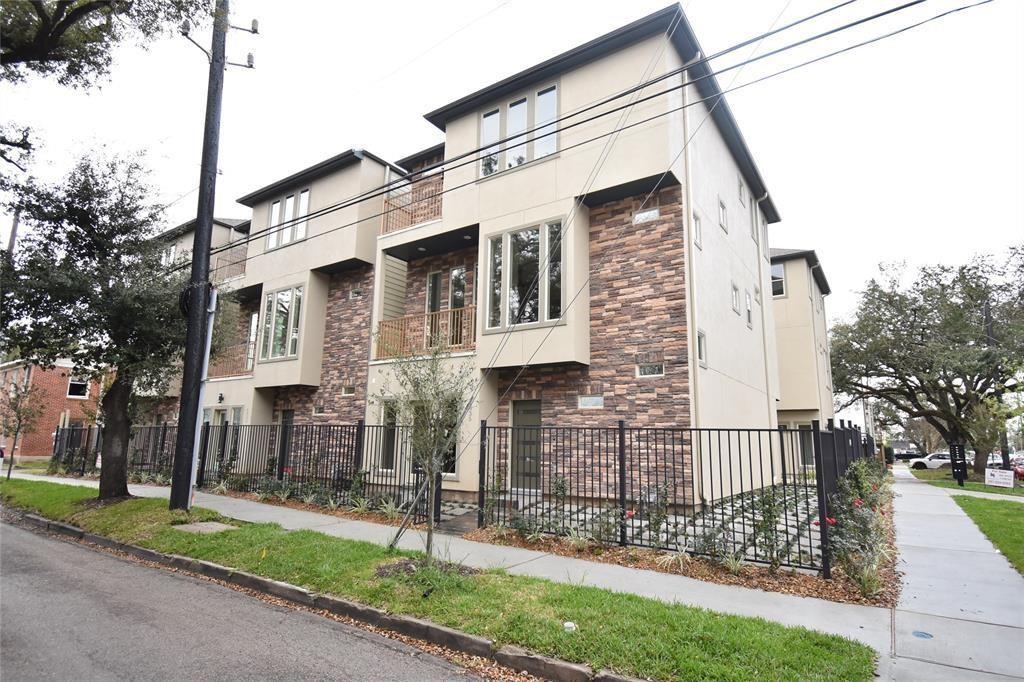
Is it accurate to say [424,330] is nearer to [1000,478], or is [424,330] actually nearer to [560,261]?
[560,261]

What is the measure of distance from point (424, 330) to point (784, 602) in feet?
35.2

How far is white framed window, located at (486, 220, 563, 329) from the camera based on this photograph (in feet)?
39.1

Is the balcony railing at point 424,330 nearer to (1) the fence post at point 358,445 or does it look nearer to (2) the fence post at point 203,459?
(1) the fence post at point 358,445

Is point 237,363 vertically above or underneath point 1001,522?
above

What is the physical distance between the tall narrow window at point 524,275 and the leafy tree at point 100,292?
24.6 feet

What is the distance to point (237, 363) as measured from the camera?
20.0 m

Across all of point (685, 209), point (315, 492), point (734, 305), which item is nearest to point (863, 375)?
point (734, 305)

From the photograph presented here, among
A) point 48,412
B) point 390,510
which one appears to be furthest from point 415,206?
point 48,412

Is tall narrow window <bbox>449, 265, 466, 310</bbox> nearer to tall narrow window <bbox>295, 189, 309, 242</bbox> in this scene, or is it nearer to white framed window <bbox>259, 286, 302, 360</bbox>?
white framed window <bbox>259, 286, 302, 360</bbox>

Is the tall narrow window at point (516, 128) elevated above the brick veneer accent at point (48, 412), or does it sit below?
above

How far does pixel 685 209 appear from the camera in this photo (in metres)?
11.5

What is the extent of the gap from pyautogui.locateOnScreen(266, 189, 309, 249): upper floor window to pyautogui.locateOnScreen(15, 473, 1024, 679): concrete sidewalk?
12.1 m

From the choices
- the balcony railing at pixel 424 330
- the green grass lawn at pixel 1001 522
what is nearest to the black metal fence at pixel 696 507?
the green grass lawn at pixel 1001 522

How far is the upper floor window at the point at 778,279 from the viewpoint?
74.8ft
